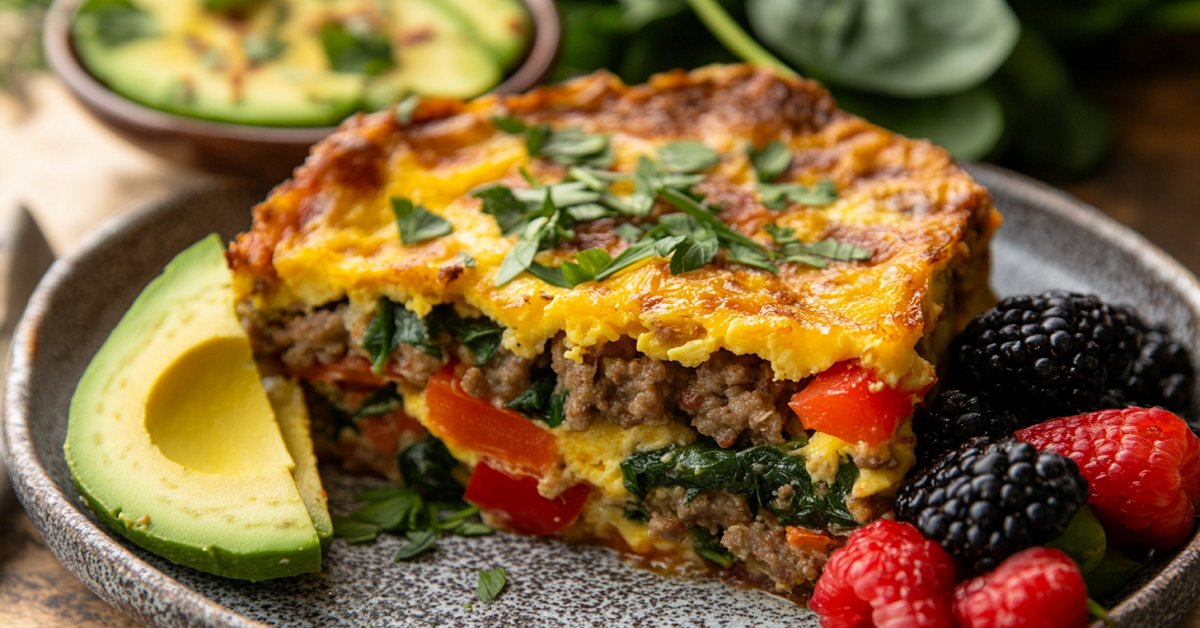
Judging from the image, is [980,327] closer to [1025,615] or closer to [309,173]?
[1025,615]

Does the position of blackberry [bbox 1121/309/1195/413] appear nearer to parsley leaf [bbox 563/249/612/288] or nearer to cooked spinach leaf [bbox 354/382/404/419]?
parsley leaf [bbox 563/249/612/288]

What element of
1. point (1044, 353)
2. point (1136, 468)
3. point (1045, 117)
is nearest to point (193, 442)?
point (1044, 353)

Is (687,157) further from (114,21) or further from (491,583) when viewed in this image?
(114,21)

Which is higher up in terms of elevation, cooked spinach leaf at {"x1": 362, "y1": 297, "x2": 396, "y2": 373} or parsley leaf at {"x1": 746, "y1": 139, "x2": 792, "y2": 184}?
parsley leaf at {"x1": 746, "y1": 139, "x2": 792, "y2": 184}

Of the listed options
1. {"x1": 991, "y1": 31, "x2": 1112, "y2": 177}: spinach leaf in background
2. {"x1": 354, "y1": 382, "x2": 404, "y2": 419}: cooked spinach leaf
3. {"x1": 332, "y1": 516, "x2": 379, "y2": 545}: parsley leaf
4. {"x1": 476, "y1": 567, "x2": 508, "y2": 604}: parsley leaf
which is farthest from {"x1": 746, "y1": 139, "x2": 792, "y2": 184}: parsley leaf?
{"x1": 991, "y1": 31, "x2": 1112, "y2": 177}: spinach leaf in background

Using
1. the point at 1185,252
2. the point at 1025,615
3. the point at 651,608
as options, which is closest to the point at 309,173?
the point at 651,608
